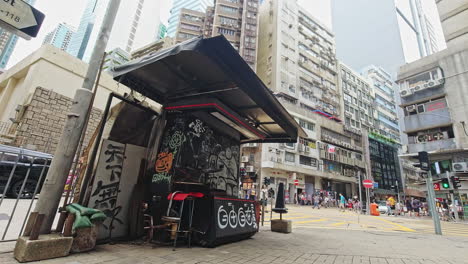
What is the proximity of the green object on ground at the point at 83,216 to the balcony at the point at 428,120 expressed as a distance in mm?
34883

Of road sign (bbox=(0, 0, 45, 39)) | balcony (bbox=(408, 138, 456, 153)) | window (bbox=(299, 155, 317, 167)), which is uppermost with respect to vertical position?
balcony (bbox=(408, 138, 456, 153))

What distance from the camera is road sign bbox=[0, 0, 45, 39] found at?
2.66 metres

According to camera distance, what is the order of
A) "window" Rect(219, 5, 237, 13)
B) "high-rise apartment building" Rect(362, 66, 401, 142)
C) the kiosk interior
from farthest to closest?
"high-rise apartment building" Rect(362, 66, 401, 142)
"window" Rect(219, 5, 237, 13)
the kiosk interior

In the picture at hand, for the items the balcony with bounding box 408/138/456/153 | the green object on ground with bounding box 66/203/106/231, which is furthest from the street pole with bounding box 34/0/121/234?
the balcony with bounding box 408/138/456/153

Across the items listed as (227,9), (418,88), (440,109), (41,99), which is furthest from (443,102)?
(227,9)

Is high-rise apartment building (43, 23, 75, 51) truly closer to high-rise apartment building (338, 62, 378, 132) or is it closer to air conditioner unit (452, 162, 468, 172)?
high-rise apartment building (338, 62, 378, 132)

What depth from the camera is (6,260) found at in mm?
2596

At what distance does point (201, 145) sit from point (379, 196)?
190ft

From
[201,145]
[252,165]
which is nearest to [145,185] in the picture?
[201,145]

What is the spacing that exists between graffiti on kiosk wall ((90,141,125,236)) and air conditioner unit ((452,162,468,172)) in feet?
107

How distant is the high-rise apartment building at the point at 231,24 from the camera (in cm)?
4391

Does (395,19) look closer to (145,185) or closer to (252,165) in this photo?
(252,165)

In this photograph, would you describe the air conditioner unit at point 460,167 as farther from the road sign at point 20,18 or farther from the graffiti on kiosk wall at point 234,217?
the road sign at point 20,18

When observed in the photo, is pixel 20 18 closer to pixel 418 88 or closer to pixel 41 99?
pixel 41 99
